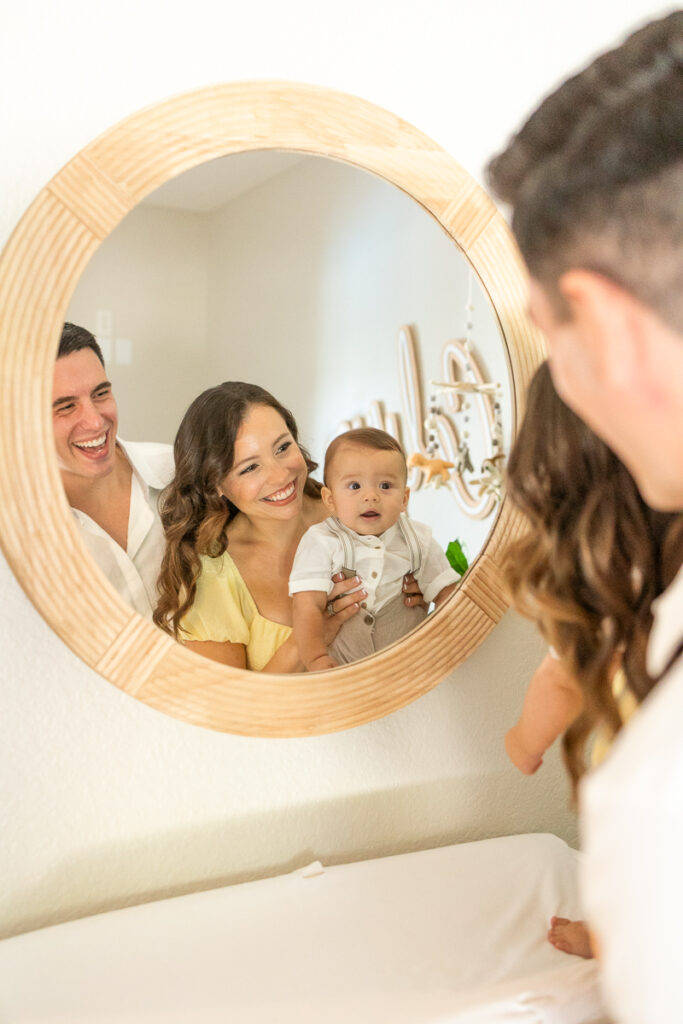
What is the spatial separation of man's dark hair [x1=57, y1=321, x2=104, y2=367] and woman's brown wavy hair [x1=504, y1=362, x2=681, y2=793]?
416 millimetres

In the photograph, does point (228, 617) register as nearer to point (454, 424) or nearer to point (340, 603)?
point (340, 603)

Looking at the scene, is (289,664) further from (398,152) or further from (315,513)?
(398,152)

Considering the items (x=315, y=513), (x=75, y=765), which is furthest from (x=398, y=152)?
(x=75, y=765)

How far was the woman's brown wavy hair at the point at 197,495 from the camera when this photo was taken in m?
0.88

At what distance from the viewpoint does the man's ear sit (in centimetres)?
94

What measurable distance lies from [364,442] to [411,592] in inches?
7.3

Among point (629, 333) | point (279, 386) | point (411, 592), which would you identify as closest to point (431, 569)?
point (411, 592)

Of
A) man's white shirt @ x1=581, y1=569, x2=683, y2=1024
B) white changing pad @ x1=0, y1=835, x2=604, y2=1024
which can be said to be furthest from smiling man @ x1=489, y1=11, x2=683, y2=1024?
white changing pad @ x1=0, y1=835, x2=604, y2=1024

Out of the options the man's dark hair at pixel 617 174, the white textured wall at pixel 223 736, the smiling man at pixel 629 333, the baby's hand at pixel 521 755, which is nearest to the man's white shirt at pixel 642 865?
the smiling man at pixel 629 333

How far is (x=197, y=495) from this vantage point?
35.0 inches

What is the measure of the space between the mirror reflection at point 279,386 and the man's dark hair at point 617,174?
394mm

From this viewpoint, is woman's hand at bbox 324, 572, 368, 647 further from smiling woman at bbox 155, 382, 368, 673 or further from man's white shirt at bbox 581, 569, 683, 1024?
man's white shirt at bbox 581, 569, 683, 1024

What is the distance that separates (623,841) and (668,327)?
285 millimetres

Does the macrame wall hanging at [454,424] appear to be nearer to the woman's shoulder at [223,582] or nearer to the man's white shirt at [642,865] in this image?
the woman's shoulder at [223,582]
